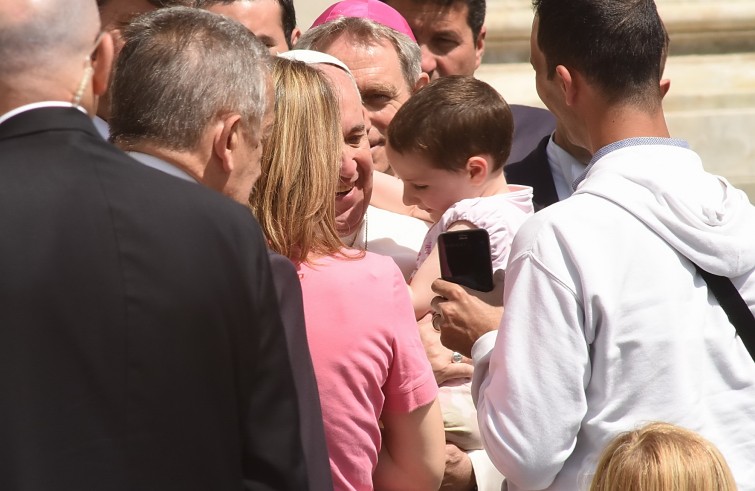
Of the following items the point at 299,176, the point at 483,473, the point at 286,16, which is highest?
the point at 299,176

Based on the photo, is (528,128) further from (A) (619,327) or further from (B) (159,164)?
(B) (159,164)

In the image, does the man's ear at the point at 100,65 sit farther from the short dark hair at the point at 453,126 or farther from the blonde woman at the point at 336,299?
the short dark hair at the point at 453,126

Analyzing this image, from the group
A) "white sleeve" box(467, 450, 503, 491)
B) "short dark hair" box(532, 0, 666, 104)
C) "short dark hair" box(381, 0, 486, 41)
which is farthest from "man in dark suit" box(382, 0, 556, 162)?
"short dark hair" box(532, 0, 666, 104)

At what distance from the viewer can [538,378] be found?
8.26 feet

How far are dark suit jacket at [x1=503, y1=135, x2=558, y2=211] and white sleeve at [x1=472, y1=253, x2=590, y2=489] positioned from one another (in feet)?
5.42

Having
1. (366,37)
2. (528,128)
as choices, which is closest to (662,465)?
(366,37)

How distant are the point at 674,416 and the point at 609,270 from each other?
1.08 feet

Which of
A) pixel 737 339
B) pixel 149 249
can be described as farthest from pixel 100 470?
pixel 737 339

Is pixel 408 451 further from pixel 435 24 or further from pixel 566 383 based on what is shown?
pixel 435 24

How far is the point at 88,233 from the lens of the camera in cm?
191

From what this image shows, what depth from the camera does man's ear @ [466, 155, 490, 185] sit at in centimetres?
370

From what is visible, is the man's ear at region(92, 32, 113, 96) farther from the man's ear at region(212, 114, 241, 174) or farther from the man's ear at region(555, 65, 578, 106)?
the man's ear at region(555, 65, 578, 106)

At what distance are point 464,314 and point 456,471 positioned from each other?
0.52 m

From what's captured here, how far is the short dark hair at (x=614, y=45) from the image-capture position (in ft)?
8.87
